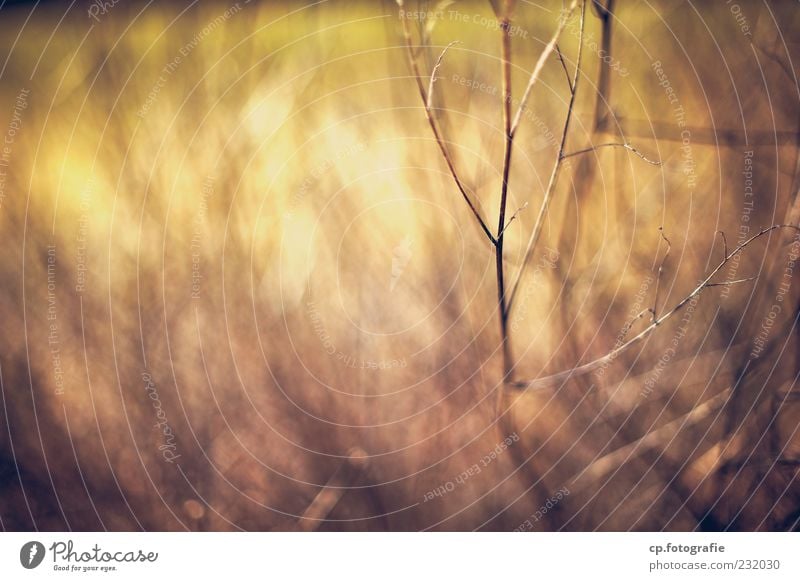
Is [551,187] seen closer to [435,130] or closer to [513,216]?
[513,216]

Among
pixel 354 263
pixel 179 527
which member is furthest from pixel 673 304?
pixel 179 527

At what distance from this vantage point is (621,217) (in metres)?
0.70

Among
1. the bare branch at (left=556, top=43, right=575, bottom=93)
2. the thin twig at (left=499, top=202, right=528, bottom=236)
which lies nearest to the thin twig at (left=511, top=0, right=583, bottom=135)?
the bare branch at (left=556, top=43, right=575, bottom=93)

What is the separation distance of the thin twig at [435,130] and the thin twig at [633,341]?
21 centimetres

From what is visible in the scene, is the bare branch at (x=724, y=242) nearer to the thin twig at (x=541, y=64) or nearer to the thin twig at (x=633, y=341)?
the thin twig at (x=633, y=341)

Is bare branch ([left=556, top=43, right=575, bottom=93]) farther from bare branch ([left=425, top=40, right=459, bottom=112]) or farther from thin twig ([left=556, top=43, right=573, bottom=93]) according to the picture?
bare branch ([left=425, top=40, right=459, bottom=112])

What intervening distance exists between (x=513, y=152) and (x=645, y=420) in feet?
1.43

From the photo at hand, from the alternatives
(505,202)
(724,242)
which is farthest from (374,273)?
(724,242)

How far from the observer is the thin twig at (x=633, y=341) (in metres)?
0.71

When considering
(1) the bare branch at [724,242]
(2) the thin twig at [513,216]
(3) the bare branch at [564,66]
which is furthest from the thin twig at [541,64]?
(1) the bare branch at [724,242]

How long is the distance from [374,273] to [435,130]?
0.73 ft

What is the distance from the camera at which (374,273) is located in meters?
0.71

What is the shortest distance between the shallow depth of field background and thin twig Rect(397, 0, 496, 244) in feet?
0.04
